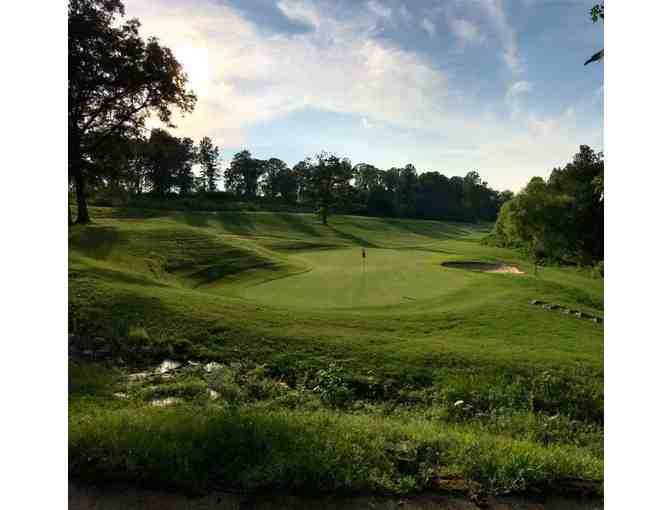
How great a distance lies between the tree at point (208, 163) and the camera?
261 ft

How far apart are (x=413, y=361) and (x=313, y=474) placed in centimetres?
425

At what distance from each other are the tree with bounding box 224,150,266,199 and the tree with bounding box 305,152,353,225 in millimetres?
29850

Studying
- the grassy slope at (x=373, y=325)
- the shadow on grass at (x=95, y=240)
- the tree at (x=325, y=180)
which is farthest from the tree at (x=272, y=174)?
the grassy slope at (x=373, y=325)

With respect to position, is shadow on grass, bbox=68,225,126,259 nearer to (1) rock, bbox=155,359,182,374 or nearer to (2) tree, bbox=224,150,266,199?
(1) rock, bbox=155,359,182,374

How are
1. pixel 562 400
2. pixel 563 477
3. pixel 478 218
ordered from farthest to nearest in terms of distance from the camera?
1. pixel 478 218
2. pixel 562 400
3. pixel 563 477

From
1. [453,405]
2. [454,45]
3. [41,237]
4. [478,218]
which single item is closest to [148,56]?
[454,45]

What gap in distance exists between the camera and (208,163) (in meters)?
81.2

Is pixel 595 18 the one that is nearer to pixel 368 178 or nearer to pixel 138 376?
pixel 138 376

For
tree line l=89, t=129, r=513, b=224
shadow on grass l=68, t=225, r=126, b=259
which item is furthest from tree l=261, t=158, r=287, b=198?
shadow on grass l=68, t=225, r=126, b=259

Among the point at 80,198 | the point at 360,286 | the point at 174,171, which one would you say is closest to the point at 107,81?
the point at 80,198

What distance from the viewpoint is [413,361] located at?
284 inches

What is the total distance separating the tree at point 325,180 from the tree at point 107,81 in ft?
122
